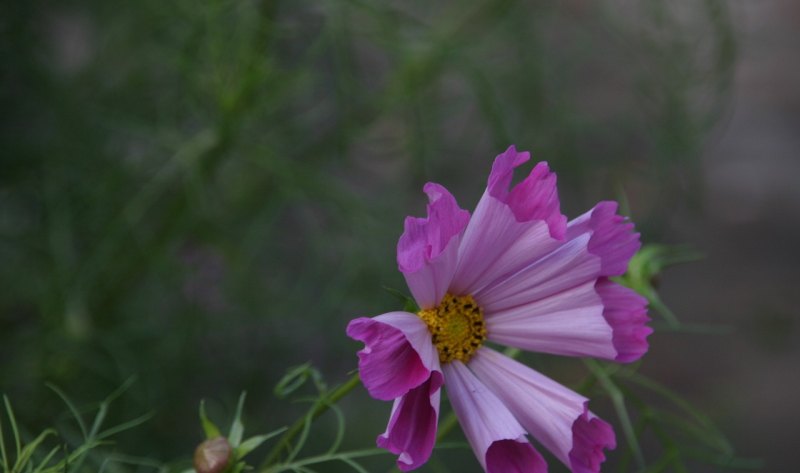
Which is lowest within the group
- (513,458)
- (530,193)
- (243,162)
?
(513,458)

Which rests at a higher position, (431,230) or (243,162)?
(243,162)

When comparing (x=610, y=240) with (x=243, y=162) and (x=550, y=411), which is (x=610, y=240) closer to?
(x=550, y=411)

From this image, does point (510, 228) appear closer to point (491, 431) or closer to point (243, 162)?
point (491, 431)

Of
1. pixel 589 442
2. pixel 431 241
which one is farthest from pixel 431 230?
pixel 589 442

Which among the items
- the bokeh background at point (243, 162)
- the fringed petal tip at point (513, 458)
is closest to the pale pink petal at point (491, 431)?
the fringed petal tip at point (513, 458)

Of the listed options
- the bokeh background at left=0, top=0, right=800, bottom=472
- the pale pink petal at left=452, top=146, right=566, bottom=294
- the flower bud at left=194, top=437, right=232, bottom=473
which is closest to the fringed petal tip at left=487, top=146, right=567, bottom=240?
the pale pink petal at left=452, top=146, right=566, bottom=294

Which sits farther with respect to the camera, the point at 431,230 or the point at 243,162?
the point at 243,162

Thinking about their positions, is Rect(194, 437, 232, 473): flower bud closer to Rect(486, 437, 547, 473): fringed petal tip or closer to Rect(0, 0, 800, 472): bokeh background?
Rect(486, 437, 547, 473): fringed petal tip
